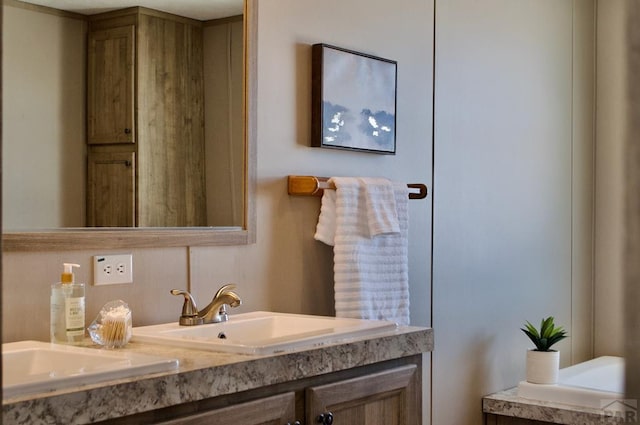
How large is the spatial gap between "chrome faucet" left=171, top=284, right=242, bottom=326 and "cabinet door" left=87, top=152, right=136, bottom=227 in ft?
0.78

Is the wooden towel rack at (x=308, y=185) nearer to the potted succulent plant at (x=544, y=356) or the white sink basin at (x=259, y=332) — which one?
the white sink basin at (x=259, y=332)

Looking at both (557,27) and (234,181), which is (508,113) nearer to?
(557,27)

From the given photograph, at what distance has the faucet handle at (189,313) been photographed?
7.02 feet

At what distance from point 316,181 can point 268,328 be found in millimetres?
480

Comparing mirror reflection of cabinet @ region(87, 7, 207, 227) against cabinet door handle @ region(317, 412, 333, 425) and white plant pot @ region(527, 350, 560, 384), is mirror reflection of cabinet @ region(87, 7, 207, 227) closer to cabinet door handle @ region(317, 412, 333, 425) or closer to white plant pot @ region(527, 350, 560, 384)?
cabinet door handle @ region(317, 412, 333, 425)

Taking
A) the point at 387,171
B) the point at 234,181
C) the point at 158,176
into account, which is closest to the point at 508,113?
the point at 387,171

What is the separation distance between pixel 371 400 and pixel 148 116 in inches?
36.3

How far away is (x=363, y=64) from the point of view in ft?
9.32

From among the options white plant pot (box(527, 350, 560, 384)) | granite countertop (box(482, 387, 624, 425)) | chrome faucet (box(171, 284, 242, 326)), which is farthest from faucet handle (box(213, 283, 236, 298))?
white plant pot (box(527, 350, 560, 384))

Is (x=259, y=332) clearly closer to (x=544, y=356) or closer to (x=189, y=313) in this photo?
(x=189, y=313)

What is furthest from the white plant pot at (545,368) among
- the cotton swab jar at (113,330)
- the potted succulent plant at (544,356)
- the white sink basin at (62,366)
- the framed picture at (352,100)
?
the white sink basin at (62,366)

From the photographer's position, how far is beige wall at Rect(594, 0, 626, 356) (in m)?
4.34

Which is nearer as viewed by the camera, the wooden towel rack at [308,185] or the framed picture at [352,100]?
the wooden towel rack at [308,185]

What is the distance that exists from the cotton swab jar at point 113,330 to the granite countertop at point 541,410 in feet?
6.73
